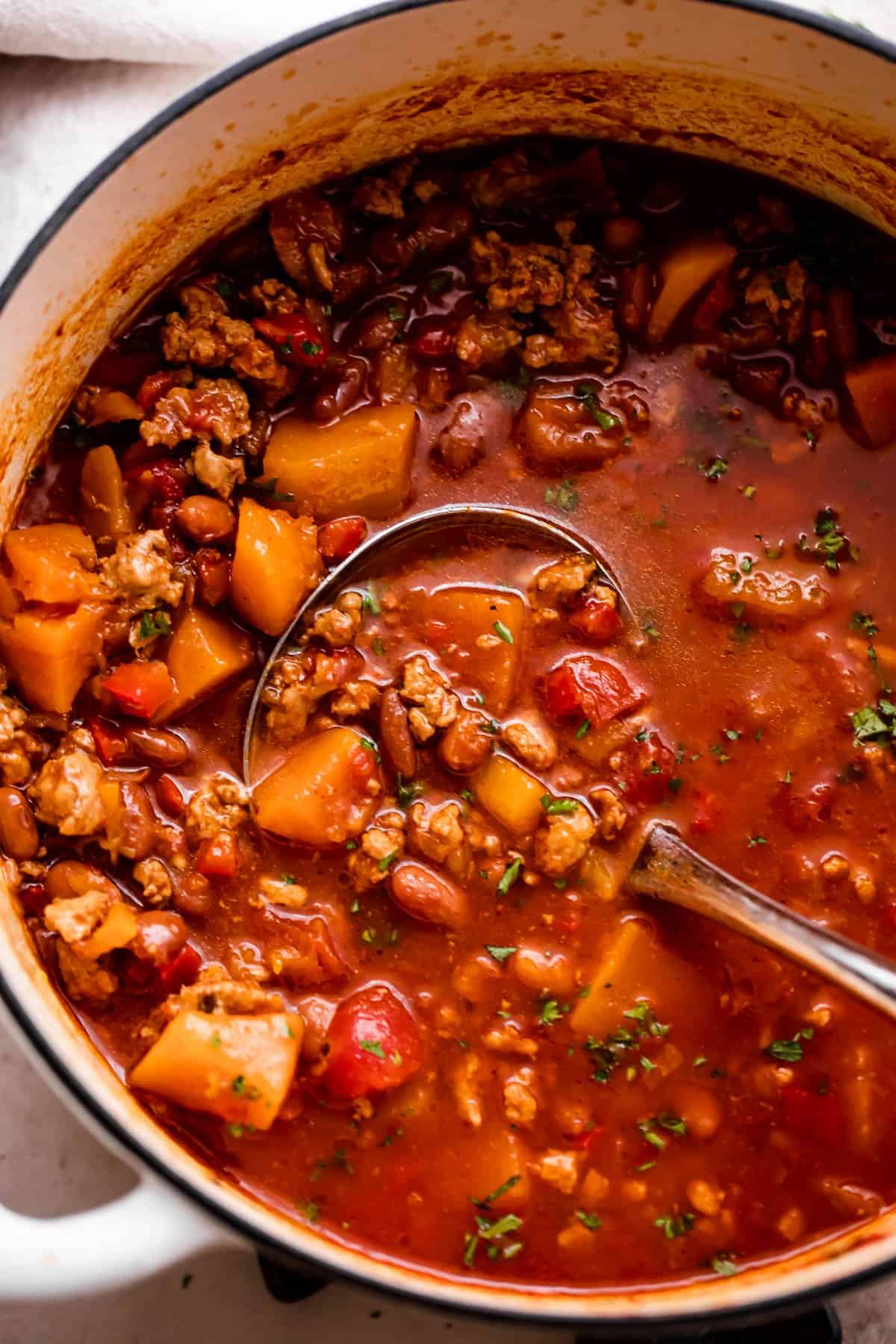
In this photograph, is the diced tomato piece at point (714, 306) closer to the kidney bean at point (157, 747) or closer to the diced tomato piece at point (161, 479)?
the diced tomato piece at point (161, 479)

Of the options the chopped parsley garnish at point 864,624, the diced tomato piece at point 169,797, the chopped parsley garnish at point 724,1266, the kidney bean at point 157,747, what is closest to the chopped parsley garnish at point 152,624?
the kidney bean at point 157,747

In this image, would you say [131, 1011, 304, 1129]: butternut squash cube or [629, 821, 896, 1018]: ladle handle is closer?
[629, 821, 896, 1018]: ladle handle

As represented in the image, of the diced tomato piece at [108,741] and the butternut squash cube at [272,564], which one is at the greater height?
the butternut squash cube at [272,564]

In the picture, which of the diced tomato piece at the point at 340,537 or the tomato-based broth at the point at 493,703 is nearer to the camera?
the tomato-based broth at the point at 493,703

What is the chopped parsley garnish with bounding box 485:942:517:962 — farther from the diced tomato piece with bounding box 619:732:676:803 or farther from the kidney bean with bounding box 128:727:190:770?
the kidney bean with bounding box 128:727:190:770

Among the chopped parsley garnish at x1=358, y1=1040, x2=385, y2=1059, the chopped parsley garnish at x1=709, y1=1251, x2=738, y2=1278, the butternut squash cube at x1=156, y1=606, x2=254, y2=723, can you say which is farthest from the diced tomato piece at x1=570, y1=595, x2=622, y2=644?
the chopped parsley garnish at x1=709, y1=1251, x2=738, y2=1278

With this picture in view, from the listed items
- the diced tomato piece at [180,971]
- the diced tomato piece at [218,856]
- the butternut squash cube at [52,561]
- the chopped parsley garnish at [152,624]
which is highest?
the butternut squash cube at [52,561]

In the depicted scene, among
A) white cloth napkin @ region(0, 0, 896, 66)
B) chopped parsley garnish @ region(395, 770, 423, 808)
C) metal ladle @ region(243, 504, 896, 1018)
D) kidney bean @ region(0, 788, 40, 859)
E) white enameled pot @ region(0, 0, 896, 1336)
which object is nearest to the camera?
white enameled pot @ region(0, 0, 896, 1336)
